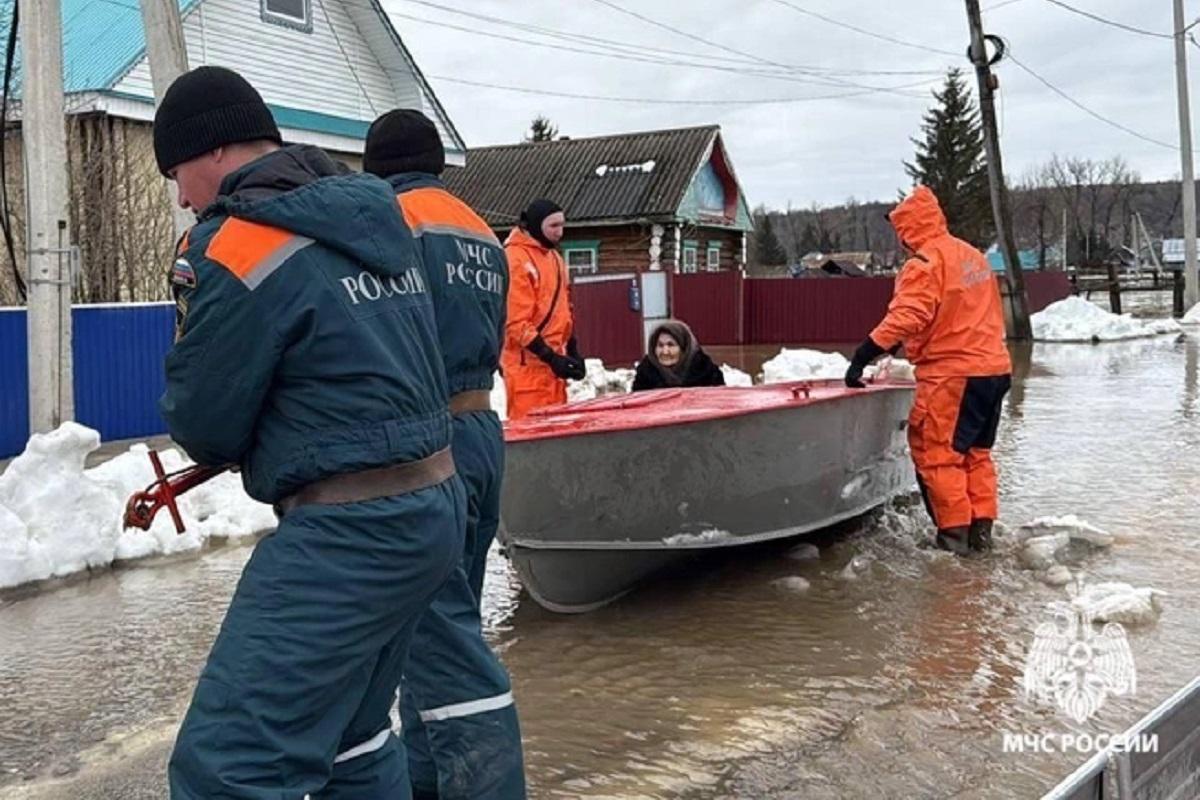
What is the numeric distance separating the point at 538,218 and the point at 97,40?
12.2m

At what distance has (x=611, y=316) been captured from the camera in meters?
19.0

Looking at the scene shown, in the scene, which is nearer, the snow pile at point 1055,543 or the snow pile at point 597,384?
the snow pile at point 1055,543

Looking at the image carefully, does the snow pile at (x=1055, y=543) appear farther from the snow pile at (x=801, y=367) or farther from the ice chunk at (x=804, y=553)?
the snow pile at (x=801, y=367)

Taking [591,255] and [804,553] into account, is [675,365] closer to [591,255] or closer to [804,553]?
[804,553]

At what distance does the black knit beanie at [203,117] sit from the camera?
7.32 ft

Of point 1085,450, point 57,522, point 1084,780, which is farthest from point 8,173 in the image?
point 1084,780

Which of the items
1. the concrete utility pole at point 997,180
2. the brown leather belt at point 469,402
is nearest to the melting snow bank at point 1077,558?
the brown leather belt at point 469,402

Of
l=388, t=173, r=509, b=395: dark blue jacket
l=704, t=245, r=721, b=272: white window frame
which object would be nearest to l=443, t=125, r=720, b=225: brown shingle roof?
l=704, t=245, r=721, b=272: white window frame

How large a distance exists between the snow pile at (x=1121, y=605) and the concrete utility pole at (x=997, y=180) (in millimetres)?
17581

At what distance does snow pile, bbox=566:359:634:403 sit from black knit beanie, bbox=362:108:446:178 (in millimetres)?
8592

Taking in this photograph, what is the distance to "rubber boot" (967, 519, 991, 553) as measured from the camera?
6004mm

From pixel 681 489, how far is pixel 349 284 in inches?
114

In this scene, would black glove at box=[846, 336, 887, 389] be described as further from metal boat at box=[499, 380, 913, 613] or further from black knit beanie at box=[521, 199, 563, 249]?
black knit beanie at box=[521, 199, 563, 249]

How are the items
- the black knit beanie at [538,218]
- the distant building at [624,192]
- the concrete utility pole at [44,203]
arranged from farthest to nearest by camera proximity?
the distant building at [624,192] < the concrete utility pole at [44,203] < the black knit beanie at [538,218]
